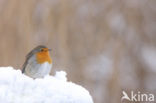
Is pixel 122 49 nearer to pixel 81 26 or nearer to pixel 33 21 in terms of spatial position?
pixel 81 26

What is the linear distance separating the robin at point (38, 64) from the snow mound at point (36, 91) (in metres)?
0.70

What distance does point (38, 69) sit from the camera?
2229mm

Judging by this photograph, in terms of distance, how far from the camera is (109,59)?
4027 mm

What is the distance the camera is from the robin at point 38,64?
7.14 feet

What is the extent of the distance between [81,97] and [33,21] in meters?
2.28
